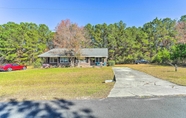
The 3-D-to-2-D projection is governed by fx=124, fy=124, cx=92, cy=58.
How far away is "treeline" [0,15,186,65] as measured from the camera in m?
31.8

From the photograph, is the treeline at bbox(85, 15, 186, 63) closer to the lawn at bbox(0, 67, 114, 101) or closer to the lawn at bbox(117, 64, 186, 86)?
the lawn at bbox(117, 64, 186, 86)

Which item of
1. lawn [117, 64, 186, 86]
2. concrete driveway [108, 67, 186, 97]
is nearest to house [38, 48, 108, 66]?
lawn [117, 64, 186, 86]

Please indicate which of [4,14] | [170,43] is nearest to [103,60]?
[4,14]

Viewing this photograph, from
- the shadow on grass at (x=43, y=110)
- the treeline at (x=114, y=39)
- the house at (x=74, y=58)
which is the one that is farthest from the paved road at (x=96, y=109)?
the treeline at (x=114, y=39)

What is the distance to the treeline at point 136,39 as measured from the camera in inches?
1404

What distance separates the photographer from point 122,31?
37344 millimetres

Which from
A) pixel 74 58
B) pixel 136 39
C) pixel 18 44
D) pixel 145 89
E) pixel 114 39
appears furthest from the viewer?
pixel 136 39

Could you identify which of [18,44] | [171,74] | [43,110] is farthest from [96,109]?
[18,44]

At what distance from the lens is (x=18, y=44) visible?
104 feet

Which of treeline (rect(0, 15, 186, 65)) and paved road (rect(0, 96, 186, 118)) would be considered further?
treeline (rect(0, 15, 186, 65))

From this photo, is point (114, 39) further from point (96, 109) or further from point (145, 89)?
point (96, 109)

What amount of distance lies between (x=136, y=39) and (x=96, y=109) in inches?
1445

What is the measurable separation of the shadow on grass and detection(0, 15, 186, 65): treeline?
97.2ft

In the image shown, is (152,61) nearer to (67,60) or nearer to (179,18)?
(179,18)
